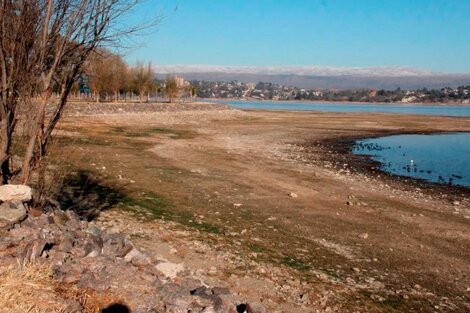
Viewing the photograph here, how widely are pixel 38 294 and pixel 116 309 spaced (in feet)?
3.00

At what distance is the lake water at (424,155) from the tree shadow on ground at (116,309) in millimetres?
23541

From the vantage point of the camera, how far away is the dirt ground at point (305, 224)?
28.8ft

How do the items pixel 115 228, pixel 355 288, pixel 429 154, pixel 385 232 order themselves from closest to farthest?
pixel 355 288 → pixel 115 228 → pixel 385 232 → pixel 429 154

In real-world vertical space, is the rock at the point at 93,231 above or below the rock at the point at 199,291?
above

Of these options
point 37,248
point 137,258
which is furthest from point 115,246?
point 37,248

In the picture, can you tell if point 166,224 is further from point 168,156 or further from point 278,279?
point 168,156

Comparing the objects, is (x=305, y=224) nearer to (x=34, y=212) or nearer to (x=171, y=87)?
(x=34, y=212)

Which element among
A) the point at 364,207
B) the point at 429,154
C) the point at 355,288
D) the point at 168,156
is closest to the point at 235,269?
the point at 355,288

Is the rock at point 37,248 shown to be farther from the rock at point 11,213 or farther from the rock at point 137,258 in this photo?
the rock at point 137,258

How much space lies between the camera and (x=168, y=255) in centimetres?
946

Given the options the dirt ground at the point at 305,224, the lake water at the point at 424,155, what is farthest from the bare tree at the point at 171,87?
the dirt ground at the point at 305,224

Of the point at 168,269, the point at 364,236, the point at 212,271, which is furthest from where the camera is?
the point at 364,236

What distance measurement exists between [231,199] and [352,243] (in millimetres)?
5031

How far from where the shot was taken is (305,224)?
13.2 metres
